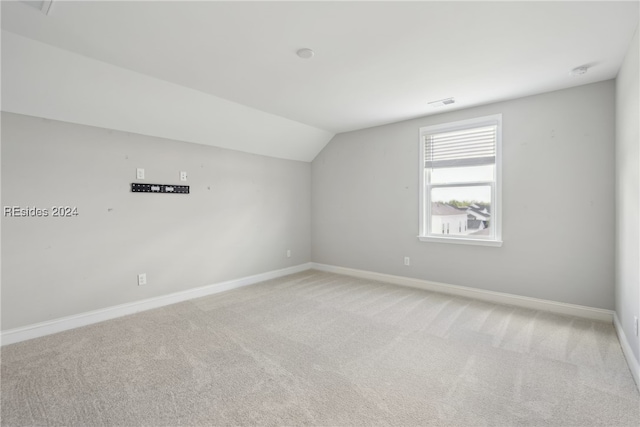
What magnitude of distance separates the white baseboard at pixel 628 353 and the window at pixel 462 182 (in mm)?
1243

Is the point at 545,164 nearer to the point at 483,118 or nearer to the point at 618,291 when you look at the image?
the point at 483,118

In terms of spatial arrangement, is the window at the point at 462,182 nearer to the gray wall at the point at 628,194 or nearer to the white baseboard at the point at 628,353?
the gray wall at the point at 628,194

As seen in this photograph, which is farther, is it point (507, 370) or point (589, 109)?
point (589, 109)

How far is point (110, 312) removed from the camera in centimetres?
320

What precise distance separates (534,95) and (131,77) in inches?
168

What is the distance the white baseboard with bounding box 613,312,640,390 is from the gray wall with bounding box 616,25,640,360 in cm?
5

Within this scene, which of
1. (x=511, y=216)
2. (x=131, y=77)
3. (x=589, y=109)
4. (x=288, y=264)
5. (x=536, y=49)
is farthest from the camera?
(x=288, y=264)

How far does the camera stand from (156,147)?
11.8 feet

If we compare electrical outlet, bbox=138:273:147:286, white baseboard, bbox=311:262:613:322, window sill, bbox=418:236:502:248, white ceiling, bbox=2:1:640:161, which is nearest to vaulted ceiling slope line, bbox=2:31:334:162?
white ceiling, bbox=2:1:640:161

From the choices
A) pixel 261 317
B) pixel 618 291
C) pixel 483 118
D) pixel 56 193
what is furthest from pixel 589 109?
pixel 56 193

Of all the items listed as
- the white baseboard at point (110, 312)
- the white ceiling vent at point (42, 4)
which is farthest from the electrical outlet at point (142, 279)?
the white ceiling vent at point (42, 4)

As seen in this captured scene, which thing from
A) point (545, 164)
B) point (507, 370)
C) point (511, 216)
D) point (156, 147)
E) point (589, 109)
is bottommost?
point (507, 370)

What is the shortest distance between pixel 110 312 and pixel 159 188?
4.83 ft

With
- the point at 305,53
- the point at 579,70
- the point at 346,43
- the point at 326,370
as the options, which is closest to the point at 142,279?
the point at 326,370
